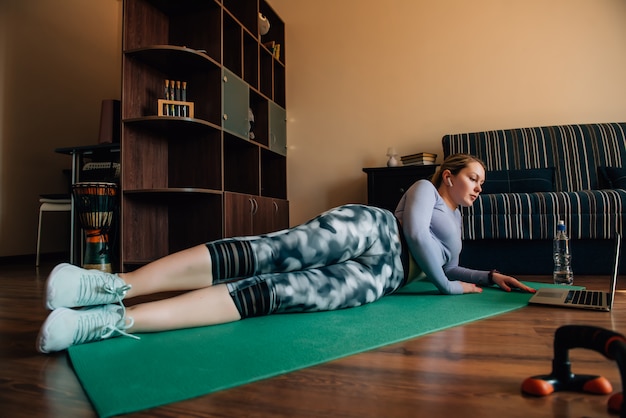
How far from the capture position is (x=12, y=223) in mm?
3725

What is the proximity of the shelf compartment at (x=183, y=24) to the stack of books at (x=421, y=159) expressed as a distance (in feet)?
5.70

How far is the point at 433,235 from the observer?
5.52 feet

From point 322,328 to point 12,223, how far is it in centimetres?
372

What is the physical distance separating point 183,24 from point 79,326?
8.89ft

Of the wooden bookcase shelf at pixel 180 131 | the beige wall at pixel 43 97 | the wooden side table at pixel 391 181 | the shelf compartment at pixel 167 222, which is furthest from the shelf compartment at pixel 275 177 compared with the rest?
the beige wall at pixel 43 97

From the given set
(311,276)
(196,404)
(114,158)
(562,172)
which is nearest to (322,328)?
(311,276)

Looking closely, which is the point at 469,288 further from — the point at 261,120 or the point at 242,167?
the point at 261,120

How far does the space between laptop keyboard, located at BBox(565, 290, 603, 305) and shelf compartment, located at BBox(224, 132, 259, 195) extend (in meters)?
2.51

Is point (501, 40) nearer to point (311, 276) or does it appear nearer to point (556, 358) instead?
point (311, 276)

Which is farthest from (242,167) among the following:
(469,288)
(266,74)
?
(469,288)

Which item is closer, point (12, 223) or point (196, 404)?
point (196, 404)

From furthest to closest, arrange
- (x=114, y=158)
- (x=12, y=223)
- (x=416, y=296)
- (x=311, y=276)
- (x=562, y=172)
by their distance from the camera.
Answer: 1. (x=12, y=223)
2. (x=114, y=158)
3. (x=562, y=172)
4. (x=416, y=296)
5. (x=311, y=276)

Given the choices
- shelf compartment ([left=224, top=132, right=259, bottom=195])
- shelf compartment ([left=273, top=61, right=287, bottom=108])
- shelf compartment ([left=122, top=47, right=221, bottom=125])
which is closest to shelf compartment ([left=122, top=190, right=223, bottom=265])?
shelf compartment ([left=122, top=47, right=221, bottom=125])

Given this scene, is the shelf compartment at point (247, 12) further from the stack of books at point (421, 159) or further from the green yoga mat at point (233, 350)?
the green yoga mat at point (233, 350)
